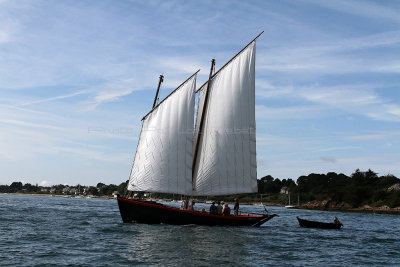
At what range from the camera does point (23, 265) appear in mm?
25094

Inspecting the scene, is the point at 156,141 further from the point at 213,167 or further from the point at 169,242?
the point at 169,242

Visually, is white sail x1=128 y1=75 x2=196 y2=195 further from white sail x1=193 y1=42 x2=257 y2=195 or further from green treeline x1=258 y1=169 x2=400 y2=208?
green treeline x1=258 y1=169 x2=400 y2=208

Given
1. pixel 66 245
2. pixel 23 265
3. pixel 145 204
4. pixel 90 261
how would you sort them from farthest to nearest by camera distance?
pixel 145 204, pixel 66 245, pixel 90 261, pixel 23 265

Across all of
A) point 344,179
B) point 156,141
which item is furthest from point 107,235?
point 344,179

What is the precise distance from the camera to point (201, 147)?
165 feet

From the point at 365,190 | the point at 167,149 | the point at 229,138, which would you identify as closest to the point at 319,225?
the point at 229,138

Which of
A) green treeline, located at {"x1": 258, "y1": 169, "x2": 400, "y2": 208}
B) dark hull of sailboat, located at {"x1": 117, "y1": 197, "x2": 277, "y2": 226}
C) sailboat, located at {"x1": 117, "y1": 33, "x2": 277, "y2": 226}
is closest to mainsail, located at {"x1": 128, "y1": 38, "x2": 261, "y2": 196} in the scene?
sailboat, located at {"x1": 117, "y1": 33, "x2": 277, "y2": 226}

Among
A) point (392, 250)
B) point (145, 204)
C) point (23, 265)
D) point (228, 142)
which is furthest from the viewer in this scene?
point (228, 142)

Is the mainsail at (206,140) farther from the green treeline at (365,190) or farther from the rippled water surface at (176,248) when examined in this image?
the green treeline at (365,190)

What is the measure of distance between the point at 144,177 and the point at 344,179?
16163 centimetres

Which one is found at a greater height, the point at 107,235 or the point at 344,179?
the point at 344,179

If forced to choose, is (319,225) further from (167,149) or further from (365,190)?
(365,190)

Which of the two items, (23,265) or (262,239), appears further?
(262,239)

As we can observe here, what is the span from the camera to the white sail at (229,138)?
49.0 m
